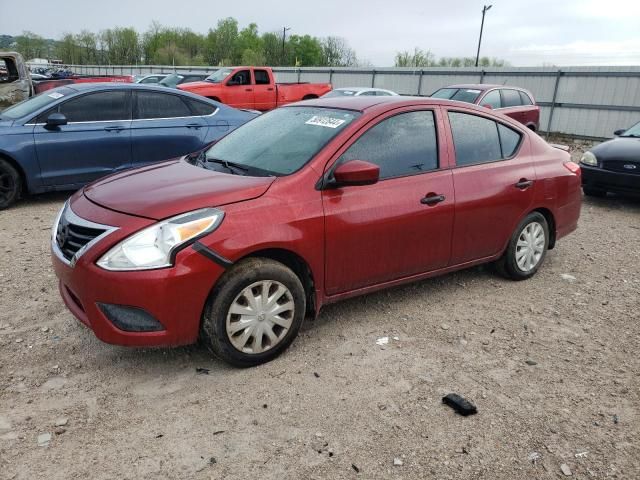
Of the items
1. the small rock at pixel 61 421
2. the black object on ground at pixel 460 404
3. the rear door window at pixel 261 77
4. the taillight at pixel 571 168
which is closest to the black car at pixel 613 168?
the taillight at pixel 571 168

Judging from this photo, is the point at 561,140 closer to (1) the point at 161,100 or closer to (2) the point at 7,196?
(1) the point at 161,100

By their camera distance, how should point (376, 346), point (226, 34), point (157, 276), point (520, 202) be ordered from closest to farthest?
point (157, 276)
point (376, 346)
point (520, 202)
point (226, 34)

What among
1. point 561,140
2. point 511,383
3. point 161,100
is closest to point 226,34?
point 561,140

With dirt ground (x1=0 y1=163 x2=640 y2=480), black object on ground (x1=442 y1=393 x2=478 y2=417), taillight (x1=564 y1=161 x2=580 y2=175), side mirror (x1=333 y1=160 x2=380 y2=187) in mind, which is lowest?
dirt ground (x1=0 y1=163 x2=640 y2=480)

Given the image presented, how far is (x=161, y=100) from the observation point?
794 centimetres

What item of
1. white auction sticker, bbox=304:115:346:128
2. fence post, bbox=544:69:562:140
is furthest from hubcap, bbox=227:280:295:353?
fence post, bbox=544:69:562:140

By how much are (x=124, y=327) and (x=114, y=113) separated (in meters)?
5.25

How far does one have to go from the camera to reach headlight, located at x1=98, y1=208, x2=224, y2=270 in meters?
3.04

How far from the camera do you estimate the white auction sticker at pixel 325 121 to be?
3928mm

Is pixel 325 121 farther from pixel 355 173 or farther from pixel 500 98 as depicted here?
pixel 500 98

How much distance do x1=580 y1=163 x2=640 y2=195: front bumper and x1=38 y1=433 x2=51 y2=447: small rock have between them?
27.0ft

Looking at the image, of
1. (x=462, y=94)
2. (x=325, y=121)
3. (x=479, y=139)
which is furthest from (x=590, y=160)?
(x=325, y=121)

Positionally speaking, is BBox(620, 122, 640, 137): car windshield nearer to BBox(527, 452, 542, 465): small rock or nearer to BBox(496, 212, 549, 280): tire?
BBox(496, 212, 549, 280): tire

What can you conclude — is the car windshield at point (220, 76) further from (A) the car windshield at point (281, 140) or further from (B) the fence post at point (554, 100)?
(A) the car windshield at point (281, 140)
